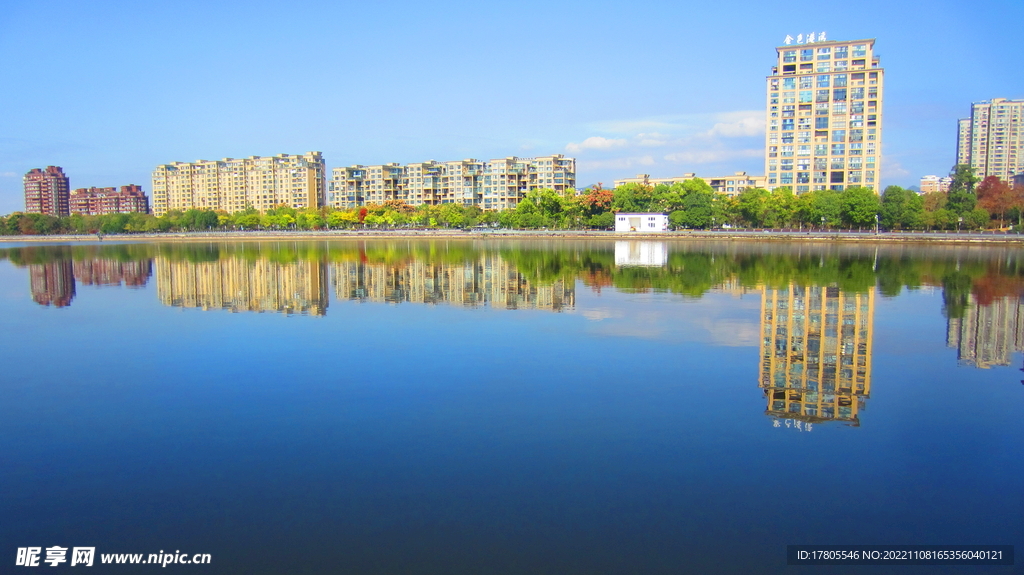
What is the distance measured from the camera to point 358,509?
4688 millimetres

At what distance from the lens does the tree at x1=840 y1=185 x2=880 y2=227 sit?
1881 inches

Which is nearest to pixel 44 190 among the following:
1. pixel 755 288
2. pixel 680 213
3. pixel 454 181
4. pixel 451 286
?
pixel 454 181

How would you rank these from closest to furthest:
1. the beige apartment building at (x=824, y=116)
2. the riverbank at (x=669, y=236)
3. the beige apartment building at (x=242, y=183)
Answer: the riverbank at (x=669, y=236) → the beige apartment building at (x=824, y=116) → the beige apartment building at (x=242, y=183)

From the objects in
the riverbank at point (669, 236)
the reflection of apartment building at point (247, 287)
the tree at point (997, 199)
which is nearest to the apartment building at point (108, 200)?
the riverbank at point (669, 236)

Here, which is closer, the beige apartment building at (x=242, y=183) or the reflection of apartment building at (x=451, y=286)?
the reflection of apartment building at (x=451, y=286)

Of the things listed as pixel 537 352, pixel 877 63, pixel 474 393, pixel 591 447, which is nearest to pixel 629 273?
pixel 537 352

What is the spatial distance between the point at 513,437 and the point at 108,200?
442 ft

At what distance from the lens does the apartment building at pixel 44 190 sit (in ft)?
411

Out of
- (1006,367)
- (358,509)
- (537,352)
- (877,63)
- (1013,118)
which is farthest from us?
(1013,118)

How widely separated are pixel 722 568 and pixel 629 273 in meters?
17.9

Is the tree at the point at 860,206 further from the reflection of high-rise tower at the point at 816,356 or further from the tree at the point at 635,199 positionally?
the reflection of high-rise tower at the point at 816,356

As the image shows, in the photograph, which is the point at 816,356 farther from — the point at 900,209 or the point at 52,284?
the point at 900,209

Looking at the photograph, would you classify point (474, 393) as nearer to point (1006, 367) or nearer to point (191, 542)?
point (191, 542)

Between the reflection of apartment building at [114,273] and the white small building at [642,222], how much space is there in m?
36.9
